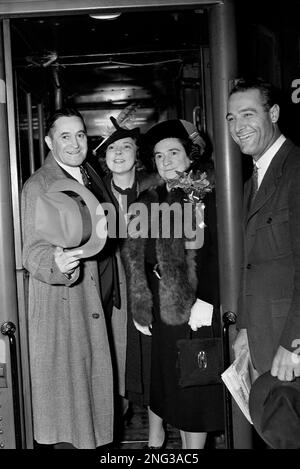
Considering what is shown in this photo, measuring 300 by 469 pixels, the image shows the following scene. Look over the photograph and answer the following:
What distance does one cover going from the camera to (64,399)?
2150mm

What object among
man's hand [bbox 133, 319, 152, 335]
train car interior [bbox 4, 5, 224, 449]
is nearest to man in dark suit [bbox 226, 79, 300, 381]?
train car interior [bbox 4, 5, 224, 449]

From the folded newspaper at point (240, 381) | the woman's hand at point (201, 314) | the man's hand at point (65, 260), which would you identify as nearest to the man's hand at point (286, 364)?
the folded newspaper at point (240, 381)

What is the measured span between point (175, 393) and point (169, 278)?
543 millimetres

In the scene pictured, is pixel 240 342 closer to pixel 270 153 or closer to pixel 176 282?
pixel 176 282

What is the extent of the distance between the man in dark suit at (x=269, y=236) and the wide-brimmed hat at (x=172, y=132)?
53 centimetres

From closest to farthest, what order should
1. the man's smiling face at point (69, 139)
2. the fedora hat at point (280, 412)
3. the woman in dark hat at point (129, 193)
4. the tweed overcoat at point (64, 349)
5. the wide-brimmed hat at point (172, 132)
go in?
the fedora hat at point (280, 412), the tweed overcoat at point (64, 349), the man's smiling face at point (69, 139), the wide-brimmed hat at point (172, 132), the woman in dark hat at point (129, 193)

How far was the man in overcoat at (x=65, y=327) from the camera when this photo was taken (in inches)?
81.0

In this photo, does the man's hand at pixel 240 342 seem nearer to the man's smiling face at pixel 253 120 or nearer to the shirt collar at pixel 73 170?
the man's smiling face at pixel 253 120

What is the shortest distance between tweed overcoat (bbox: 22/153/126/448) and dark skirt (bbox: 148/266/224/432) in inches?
10.3

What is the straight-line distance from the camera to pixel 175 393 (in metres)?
2.33

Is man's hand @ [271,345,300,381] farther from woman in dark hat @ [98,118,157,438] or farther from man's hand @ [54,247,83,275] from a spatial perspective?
woman in dark hat @ [98,118,157,438]

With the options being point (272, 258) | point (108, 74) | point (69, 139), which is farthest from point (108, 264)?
point (108, 74)

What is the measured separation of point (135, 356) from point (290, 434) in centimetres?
107

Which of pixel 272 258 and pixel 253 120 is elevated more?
pixel 253 120
